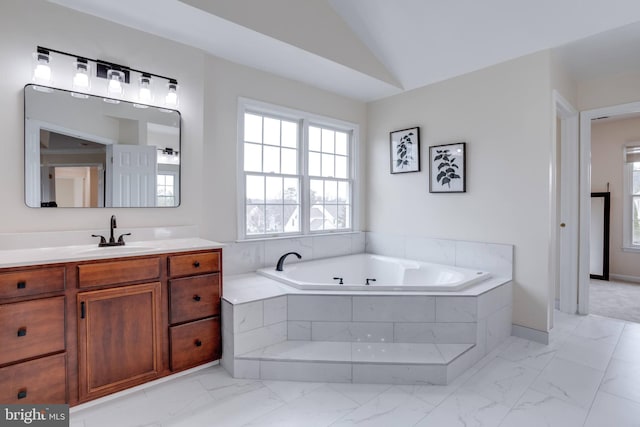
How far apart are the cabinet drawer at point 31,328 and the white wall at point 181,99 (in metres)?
0.67

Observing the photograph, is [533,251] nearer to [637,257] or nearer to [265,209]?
[265,209]

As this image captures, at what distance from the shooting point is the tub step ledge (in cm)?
219

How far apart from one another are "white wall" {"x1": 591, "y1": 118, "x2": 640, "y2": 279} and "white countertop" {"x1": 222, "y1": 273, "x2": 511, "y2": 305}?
3431mm

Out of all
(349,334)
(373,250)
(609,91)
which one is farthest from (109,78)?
(609,91)

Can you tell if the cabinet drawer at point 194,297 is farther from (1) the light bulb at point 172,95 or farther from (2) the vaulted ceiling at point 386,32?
(2) the vaulted ceiling at point 386,32

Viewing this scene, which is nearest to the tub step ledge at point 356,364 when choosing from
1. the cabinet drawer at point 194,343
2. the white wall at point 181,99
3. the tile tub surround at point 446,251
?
the cabinet drawer at point 194,343

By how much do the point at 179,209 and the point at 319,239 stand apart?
1596 millimetres

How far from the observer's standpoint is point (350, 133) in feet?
13.9

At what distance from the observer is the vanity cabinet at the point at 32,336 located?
5.47 ft

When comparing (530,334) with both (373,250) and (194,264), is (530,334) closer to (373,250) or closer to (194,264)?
(373,250)

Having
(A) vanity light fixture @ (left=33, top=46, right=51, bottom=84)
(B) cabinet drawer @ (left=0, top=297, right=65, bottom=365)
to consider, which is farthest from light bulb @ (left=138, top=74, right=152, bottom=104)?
(B) cabinet drawer @ (left=0, top=297, right=65, bottom=365)

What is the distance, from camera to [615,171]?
4957 mm

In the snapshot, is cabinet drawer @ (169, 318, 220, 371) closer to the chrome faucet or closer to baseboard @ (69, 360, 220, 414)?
baseboard @ (69, 360, 220, 414)

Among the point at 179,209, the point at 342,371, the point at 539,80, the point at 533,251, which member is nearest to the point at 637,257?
the point at 533,251
